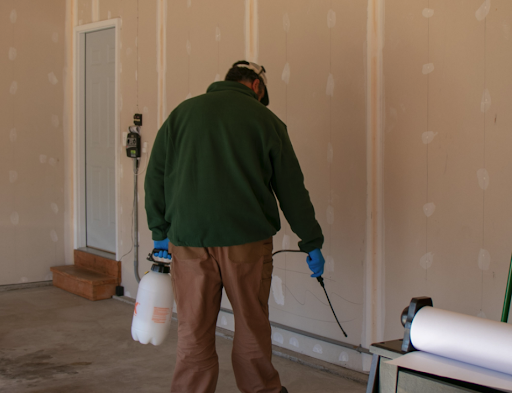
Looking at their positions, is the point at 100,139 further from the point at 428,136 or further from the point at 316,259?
the point at 428,136

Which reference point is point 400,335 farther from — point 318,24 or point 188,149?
point 318,24

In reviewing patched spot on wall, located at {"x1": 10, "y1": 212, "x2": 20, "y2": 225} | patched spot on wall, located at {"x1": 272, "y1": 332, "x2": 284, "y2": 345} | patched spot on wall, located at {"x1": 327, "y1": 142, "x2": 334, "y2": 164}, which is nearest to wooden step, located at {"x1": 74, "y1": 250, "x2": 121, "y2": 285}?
patched spot on wall, located at {"x1": 10, "y1": 212, "x2": 20, "y2": 225}

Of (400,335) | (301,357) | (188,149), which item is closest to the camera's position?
(188,149)

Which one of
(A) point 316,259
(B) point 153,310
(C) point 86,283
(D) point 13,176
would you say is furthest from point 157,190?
(D) point 13,176

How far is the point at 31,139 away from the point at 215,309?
139 inches

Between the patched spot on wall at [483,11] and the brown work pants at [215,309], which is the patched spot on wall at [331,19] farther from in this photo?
the brown work pants at [215,309]

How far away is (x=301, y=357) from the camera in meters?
2.71

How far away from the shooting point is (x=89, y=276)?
4.26 m

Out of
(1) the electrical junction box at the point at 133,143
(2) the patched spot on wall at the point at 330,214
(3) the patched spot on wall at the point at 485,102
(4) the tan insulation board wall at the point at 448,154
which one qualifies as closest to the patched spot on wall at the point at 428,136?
(4) the tan insulation board wall at the point at 448,154

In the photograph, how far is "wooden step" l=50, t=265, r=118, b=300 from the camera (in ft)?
13.4

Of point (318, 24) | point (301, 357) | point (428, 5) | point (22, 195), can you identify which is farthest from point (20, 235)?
point (428, 5)

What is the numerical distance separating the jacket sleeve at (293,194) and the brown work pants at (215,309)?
20cm

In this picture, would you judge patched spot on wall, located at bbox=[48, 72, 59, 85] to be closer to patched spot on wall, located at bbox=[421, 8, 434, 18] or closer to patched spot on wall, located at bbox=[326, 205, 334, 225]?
patched spot on wall, located at bbox=[326, 205, 334, 225]

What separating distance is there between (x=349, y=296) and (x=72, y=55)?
12.8 ft
